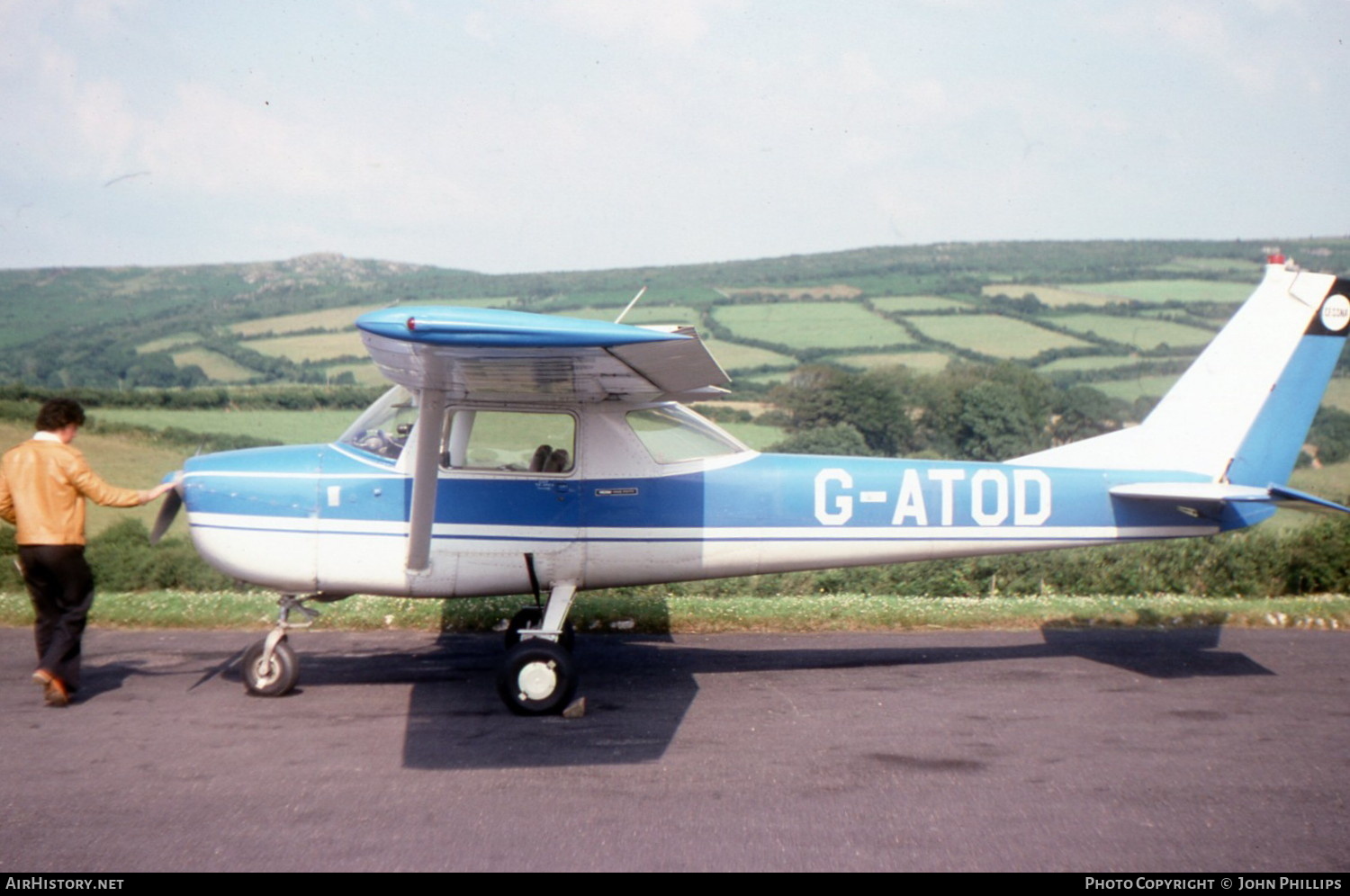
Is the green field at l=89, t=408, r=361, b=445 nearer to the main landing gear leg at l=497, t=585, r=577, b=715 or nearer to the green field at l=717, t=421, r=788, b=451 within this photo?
the green field at l=717, t=421, r=788, b=451

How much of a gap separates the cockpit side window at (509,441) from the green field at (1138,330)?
2373cm

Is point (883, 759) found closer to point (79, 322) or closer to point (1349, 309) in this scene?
point (1349, 309)

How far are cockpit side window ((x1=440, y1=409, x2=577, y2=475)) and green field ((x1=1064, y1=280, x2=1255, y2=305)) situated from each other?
2703 centimetres

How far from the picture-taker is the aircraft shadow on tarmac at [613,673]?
5.68 metres

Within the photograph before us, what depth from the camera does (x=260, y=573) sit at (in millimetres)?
6605

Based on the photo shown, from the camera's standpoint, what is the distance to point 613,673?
7363mm

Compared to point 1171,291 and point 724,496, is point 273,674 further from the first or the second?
point 1171,291

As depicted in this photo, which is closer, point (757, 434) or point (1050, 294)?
point (757, 434)

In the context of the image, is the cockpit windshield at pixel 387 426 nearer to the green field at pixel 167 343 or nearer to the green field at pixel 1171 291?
the green field at pixel 167 343

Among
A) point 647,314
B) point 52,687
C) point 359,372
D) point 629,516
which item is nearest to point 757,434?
point 647,314

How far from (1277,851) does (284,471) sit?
5.68m

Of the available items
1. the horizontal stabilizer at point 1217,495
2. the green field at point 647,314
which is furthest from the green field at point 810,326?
the horizontal stabilizer at point 1217,495

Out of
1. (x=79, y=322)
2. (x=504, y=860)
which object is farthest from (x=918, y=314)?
(x=504, y=860)

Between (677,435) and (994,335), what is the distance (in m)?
24.6
